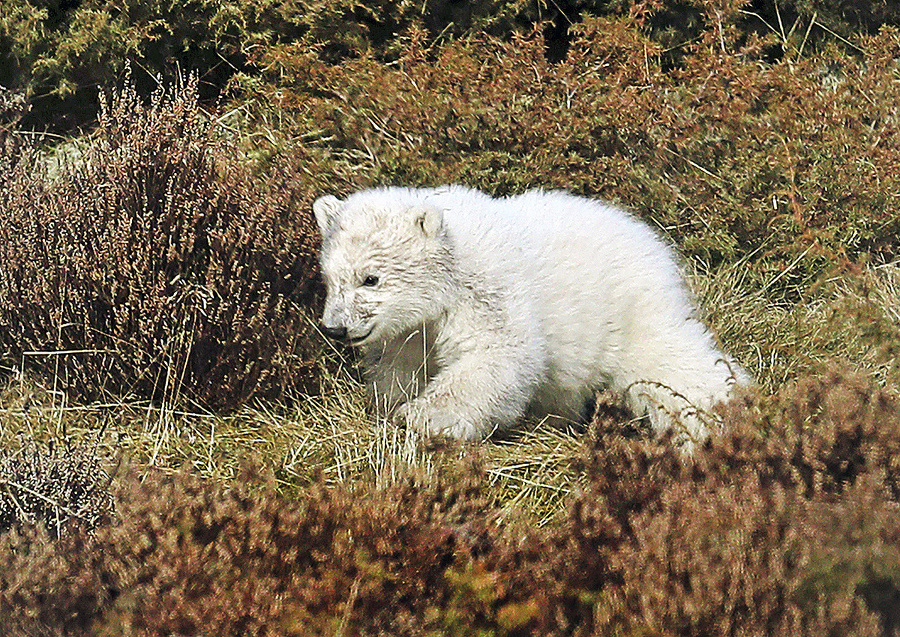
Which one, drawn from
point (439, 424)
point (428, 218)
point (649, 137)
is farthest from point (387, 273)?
point (649, 137)

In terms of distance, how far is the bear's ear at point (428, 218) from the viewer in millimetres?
3752

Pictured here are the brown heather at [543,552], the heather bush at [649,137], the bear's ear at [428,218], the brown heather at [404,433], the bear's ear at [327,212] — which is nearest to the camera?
the brown heather at [543,552]

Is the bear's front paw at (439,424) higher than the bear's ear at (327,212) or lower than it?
lower

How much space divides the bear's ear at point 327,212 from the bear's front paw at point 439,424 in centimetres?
70

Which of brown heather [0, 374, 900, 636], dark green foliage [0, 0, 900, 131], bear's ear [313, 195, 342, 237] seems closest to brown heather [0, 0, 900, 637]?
brown heather [0, 374, 900, 636]

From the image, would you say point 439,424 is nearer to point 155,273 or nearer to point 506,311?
point 506,311

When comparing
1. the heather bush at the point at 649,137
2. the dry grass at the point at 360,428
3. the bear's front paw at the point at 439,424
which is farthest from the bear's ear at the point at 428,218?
the heather bush at the point at 649,137

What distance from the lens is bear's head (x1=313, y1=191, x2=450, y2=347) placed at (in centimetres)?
377

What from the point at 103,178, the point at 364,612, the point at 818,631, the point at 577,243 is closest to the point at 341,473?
the point at 364,612

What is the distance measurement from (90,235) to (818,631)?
2.90 meters

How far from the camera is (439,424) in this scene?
3.88 m

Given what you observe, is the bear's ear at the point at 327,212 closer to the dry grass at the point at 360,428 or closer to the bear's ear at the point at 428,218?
the bear's ear at the point at 428,218

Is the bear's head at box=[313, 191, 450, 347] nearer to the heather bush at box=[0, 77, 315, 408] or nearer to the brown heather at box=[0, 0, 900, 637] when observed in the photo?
the brown heather at box=[0, 0, 900, 637]

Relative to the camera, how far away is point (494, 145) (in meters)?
5.57
